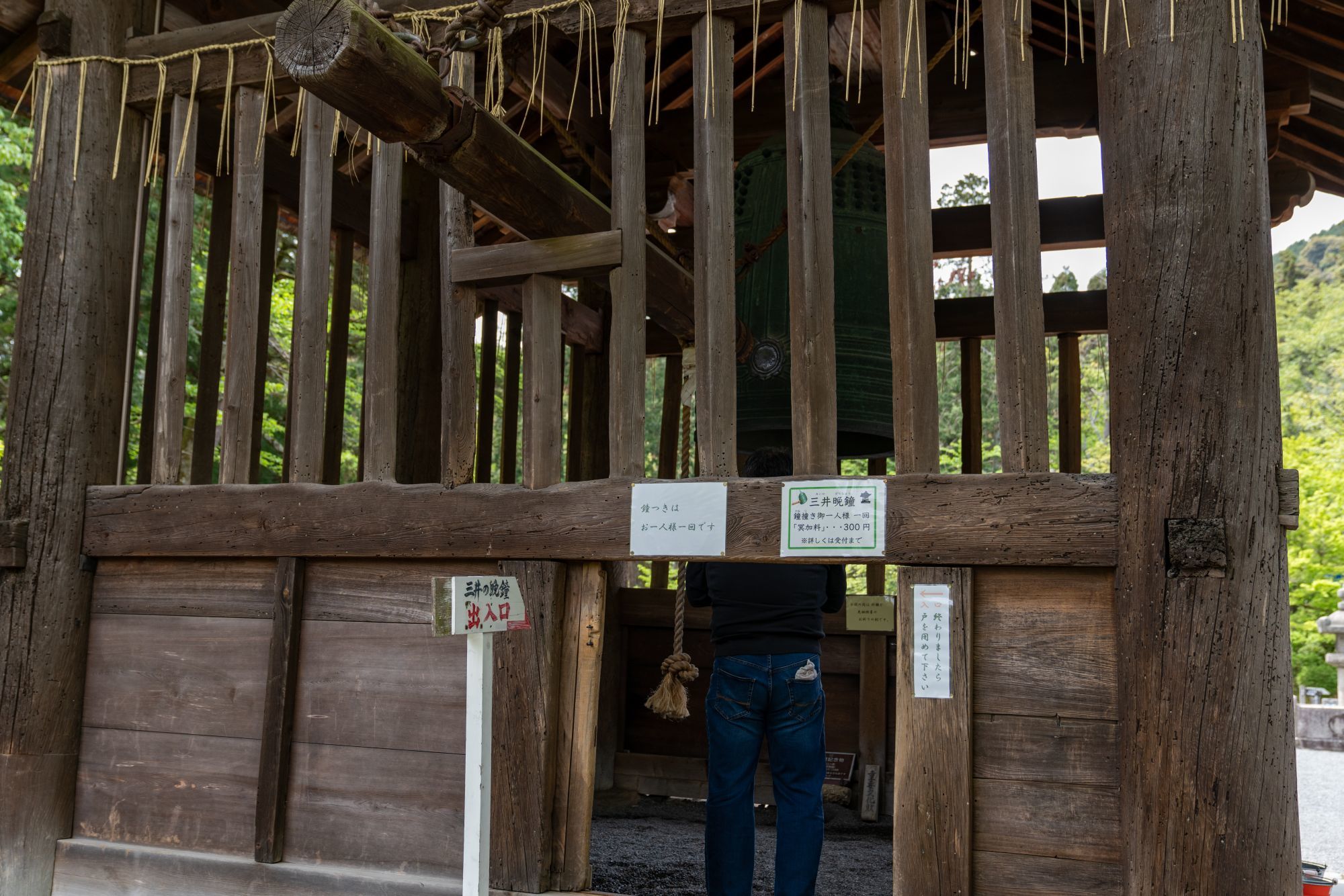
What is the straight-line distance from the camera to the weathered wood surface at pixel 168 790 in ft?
13.9

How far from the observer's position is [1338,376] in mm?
24719

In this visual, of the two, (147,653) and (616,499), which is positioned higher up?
(616,499)

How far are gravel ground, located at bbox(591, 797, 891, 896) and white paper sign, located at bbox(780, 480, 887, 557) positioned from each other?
184 cm

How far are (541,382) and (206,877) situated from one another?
2.25 meters

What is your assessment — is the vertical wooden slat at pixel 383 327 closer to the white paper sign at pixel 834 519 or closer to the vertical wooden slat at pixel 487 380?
the white paper sign at pixel 834 519

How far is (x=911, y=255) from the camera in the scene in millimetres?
3627

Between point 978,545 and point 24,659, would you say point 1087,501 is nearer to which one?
point 978,545

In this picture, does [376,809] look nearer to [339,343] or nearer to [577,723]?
[577,723]

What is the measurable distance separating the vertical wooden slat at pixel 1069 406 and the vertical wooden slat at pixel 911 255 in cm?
390

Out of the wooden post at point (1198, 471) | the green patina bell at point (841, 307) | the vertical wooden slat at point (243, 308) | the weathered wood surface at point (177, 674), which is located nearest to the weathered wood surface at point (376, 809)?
the weathered wood surface at point (177, 674)

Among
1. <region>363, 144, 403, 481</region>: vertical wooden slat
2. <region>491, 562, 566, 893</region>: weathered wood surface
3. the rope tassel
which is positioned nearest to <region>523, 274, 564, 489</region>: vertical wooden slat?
<region>491, 562, 566, 893</region>: weathered wood surface

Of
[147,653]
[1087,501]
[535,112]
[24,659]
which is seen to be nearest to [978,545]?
[1087,501]

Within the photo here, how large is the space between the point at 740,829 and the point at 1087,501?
66.8 inches

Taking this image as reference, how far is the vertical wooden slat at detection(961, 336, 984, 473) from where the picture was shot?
23.6ft
